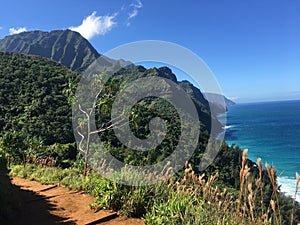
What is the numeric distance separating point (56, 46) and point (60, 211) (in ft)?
547

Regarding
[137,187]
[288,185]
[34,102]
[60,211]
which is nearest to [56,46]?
[34,102]

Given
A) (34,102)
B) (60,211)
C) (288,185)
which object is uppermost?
(34,102)

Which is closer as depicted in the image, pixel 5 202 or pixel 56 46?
pixel 5 202

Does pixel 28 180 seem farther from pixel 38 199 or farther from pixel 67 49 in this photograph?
pixel 67 49

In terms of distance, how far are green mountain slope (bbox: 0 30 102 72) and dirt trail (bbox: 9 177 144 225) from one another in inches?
5073

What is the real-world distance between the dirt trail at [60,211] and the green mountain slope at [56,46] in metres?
129

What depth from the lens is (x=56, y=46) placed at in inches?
6270

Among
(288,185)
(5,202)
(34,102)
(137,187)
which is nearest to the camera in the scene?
(5,202)

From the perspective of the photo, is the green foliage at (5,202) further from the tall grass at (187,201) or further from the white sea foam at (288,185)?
the white sea foam at (288,185)

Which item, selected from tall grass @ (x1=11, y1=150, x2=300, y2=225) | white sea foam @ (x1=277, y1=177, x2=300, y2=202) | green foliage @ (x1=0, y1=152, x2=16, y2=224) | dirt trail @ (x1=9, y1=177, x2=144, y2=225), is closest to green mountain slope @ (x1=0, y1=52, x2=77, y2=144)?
dirt trail @ (x1=9, y1=177, x2=144, y2=225)

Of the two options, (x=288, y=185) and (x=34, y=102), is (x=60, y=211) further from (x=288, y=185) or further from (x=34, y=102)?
(x=288, y=185)

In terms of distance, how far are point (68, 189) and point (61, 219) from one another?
187cm

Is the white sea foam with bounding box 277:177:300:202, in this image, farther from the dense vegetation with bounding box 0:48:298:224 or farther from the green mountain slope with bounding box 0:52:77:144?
the green mountain slope with bounding box 0:52:77:144

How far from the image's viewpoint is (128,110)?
27.8 feet
